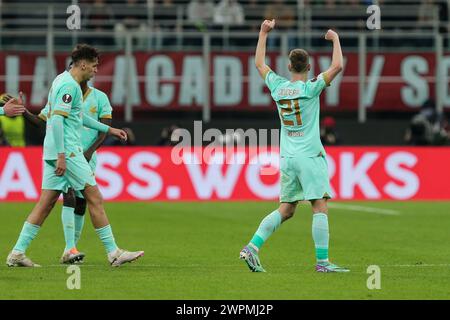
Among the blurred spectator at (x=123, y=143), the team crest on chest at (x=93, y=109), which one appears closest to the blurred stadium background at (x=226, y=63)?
the blurred spectator at (x=123, y=143)

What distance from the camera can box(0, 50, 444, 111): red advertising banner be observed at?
97.9 ft

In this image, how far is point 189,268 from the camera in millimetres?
12070

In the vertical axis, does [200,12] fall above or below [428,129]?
above

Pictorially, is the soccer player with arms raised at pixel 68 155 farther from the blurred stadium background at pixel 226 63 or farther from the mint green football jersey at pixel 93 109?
the blurred stadium background at pixel 226 63

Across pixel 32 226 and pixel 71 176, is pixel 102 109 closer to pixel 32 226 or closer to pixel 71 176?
pixel 71 176

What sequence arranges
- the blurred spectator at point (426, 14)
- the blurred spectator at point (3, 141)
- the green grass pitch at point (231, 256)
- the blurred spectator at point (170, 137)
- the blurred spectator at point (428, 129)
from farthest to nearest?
1. the blurred spectator at point (426, 14)
2. the blurred spectator at point (428, 129)
3. the blurred spectator at point (170, 137)
4. the blurred spectator at point (3, 141)
5. the green grass pitch at point (231, 256)

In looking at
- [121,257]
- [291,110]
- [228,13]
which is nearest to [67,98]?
[121,257]

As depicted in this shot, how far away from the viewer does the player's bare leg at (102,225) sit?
1184 centimetres

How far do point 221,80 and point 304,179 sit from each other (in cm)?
1921

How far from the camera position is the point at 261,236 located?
37.6 ft

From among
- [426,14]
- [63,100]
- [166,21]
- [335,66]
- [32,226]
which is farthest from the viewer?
[426,14]

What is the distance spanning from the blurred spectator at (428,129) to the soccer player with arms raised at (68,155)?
1870cm

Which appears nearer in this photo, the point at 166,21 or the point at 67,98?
the point at 67,98
